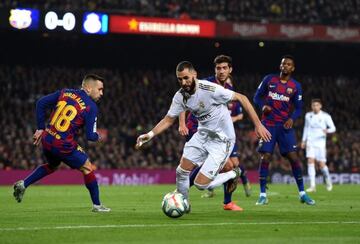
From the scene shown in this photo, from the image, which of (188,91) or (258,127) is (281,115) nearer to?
(188,91)

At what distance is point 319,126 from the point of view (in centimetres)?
2373

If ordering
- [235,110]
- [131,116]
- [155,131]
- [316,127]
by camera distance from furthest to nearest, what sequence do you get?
[131,116] → [316,127] → [235,110] → [155,131]

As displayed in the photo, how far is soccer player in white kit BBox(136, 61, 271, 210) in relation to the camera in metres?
11.8

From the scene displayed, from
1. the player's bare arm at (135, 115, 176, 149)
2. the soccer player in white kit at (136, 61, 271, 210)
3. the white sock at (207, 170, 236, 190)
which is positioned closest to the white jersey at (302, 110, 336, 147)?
the white sock at (207, 170, 236, 190)

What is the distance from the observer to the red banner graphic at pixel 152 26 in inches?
1380

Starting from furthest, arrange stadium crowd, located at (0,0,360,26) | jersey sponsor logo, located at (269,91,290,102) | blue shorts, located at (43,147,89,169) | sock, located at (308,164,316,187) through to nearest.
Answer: stadium crowd, located at (0,0,360,26), sock, located at (308,164,316,187), jersey sponsor logo, located at (269,91,290,102), blue shorts, located at (43,147,89,169)

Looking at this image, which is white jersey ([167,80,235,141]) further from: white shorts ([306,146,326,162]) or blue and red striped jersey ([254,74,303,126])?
white shorts ([306,146,326,162])

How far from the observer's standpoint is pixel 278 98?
52.2 ft

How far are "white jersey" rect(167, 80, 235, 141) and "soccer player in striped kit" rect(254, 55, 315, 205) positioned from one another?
343 centimetres

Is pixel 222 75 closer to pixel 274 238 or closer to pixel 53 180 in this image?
pixel 274 238

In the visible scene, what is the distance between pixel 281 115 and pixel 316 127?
322 inches

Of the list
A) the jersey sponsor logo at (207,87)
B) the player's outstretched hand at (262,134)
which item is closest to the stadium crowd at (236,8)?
the jersey sponsor logo at (207,87)

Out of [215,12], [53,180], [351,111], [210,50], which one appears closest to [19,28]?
[53,180]

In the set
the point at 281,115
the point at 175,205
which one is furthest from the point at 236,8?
the point at 175,205
